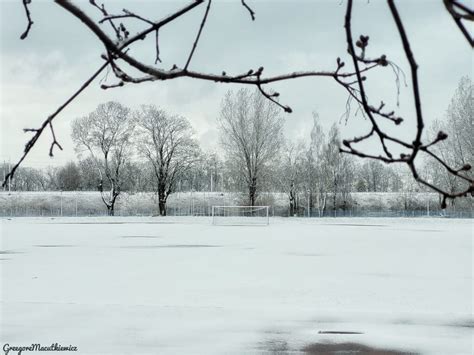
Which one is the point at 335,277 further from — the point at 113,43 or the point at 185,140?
the point at 185,140

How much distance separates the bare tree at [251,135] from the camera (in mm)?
42312

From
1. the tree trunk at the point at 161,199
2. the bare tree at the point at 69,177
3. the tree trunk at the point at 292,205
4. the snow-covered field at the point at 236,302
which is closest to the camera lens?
the snow-covered field at the point at 236,302

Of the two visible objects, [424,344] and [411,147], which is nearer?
[411,147]

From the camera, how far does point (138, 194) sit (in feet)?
188

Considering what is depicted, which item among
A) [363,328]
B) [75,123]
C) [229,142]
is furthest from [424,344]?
[75,123]

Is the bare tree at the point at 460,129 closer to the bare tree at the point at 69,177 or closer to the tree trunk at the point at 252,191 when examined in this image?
the tree trunk at the point at 252,191

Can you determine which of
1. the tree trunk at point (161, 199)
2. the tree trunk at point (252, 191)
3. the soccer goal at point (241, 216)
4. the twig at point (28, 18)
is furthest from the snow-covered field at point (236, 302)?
the tree trunk at point (161, 199)

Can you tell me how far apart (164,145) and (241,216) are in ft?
30.9

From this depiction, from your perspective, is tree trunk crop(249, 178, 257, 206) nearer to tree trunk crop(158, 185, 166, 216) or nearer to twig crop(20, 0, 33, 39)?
tree trunk crop(158, 185, 166, 216)

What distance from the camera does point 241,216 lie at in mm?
44594

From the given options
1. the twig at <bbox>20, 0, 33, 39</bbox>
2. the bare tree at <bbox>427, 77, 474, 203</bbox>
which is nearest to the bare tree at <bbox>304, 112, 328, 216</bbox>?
the bare tree at <bbox>427, 77, 474, 203</bbox>

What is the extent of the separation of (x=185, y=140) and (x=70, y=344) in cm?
4288

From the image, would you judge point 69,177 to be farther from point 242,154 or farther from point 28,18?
point 28,18

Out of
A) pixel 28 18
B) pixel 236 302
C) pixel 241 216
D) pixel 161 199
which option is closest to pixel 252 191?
pixel 241 216
